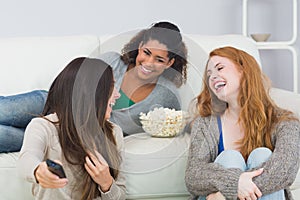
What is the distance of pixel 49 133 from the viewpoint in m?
1.66

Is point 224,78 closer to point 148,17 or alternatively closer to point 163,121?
point 163,121

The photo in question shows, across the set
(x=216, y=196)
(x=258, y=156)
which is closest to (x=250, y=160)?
(x=258, y=156)

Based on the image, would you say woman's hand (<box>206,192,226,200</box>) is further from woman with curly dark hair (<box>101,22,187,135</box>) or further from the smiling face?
the smiling face

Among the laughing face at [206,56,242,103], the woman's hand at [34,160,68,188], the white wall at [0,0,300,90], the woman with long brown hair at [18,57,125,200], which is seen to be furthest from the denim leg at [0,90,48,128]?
the white wall at [0,0,300,90]

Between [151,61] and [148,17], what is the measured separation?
5.00ft

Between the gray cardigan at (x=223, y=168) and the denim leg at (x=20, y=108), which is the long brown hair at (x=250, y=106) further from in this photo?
the denim leg at (x=20, y=108)

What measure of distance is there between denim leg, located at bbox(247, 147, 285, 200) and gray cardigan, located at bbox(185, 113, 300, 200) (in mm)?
17

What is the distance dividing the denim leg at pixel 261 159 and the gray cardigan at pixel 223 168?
0.02 m

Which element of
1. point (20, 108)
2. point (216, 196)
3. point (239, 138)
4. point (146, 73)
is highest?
point (146, 73)

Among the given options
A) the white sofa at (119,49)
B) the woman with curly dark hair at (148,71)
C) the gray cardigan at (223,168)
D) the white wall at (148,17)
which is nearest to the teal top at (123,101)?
the woman with curly dark hair at (148,71)

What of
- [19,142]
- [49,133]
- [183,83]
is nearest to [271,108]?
[183,83]

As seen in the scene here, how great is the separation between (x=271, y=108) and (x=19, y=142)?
2.73 feet

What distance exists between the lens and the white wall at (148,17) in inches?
112

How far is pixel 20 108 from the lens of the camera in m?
2.02
